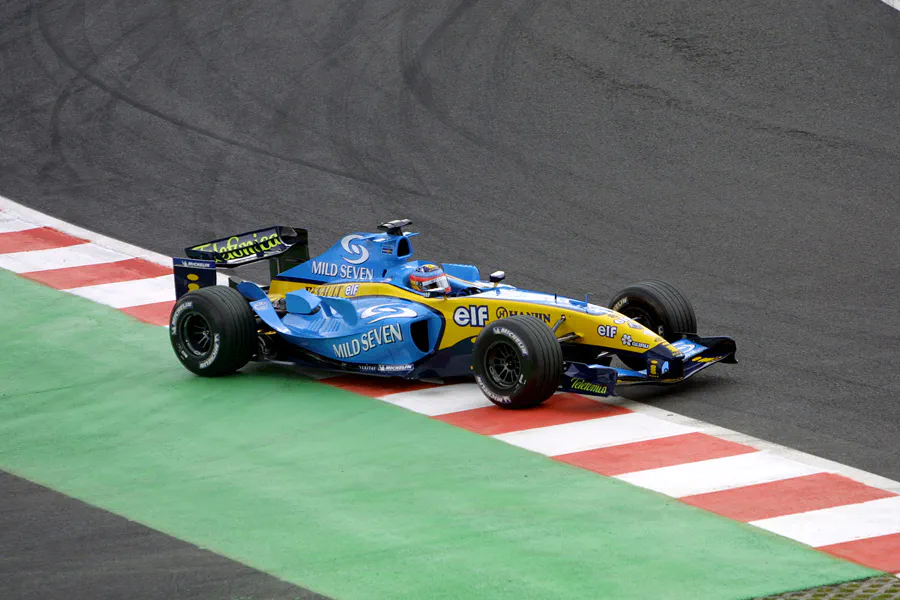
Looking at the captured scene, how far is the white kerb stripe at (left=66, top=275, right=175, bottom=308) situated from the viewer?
14.6 meters

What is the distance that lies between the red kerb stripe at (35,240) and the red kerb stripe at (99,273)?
0.91m

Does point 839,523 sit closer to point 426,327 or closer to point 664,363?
point 664,363

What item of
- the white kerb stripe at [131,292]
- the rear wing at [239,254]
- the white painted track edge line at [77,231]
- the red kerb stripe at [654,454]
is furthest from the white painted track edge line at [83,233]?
the red kerb stripe at [654,454]

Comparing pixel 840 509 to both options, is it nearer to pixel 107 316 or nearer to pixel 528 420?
pixel 528 420

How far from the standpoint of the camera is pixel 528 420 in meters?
11.0

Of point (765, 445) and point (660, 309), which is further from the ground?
point (660, 309)

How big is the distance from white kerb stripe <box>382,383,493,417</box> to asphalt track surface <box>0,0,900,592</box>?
4.39ft

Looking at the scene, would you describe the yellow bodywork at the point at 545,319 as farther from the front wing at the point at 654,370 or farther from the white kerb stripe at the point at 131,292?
the white kerb stripe at the point at 131,292

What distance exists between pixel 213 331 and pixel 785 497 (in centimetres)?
509

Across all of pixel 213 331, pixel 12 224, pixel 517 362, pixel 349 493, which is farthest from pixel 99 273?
pixel 349 493

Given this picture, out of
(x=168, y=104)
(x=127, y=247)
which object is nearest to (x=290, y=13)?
(x=168, y=104)

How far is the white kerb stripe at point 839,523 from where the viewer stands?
869 centimetres

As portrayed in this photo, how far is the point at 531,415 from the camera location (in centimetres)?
1110

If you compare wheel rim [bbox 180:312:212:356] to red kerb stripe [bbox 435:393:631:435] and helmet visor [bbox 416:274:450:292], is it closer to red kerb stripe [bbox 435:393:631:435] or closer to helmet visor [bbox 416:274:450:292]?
helmet visor [bbox 416:274:450:292]
